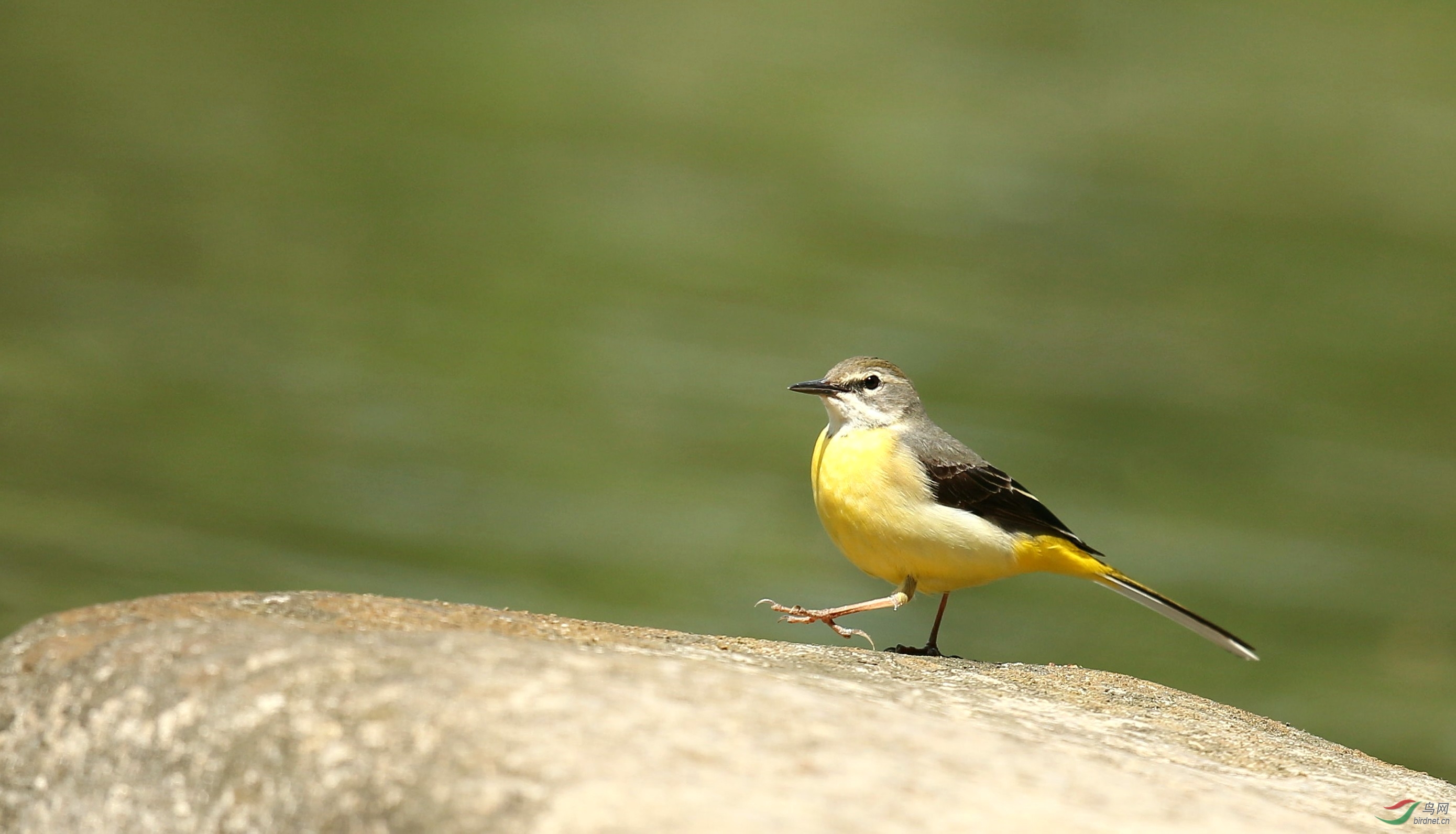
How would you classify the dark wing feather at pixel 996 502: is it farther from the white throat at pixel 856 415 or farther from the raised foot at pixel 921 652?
the raised foot at pixel 921 652

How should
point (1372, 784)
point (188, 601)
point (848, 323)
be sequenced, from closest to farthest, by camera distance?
1. point (188, 601)
2. point (1372, 784)
3. point (848, 323)

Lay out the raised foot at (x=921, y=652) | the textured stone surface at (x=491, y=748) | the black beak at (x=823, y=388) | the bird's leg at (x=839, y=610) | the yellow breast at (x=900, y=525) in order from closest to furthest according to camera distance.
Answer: the textured stone surface at (x=491, y=748) → the raised foot at (x=921, y=652) → the bird's leg at (x=839, y=610) → the yellow breast at (x=900, y=525) → the black beak at (x=823, y=388)

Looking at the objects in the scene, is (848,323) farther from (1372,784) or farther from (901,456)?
(1372,784)

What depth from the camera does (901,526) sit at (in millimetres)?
7332

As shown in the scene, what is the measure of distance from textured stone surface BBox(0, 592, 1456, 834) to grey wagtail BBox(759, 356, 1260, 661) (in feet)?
8.50

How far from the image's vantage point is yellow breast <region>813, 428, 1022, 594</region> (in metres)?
7.37

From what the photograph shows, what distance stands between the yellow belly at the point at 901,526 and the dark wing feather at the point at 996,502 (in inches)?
2.4

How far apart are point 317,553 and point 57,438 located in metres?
5.27

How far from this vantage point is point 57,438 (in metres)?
20.1

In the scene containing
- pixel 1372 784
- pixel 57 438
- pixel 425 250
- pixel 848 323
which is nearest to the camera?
pixel 1372 784

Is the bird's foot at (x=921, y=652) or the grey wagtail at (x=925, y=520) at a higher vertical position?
the grey wagtail at (x=925, y=520)

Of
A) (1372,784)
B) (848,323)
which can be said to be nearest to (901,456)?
(1372,784)

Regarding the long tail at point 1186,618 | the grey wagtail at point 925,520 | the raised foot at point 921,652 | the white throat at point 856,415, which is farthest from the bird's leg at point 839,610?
the long tail at point 1186,618

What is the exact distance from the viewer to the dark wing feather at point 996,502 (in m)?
7.62
